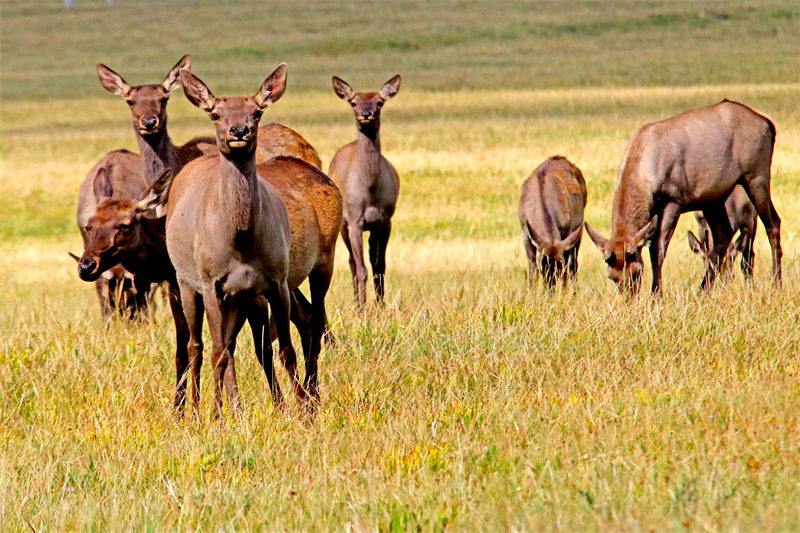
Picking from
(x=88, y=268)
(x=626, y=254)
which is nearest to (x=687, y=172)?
(x=626, y=254)

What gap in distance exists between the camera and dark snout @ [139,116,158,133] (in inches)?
393

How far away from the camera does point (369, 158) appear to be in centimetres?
1457

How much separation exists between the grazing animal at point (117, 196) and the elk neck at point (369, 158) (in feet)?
8.51

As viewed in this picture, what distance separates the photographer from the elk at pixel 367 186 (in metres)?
14.2

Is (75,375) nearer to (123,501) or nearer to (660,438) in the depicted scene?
(123,501)

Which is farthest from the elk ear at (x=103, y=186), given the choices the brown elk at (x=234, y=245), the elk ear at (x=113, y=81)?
the brown elk at (x=234, y=245)

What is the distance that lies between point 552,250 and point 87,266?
626cm

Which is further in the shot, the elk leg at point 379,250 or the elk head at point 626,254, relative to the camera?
the elk leg at point 379,250

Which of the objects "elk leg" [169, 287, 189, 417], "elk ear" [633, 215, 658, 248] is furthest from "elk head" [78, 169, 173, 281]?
"elk ear" [633, 215, 658, 248]

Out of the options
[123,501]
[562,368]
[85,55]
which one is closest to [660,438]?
[562,368]

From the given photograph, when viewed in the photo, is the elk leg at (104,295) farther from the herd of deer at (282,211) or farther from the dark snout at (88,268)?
the dark snout at (88,268)

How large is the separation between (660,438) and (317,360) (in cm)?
314

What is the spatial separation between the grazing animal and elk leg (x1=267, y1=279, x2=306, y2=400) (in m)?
3.51

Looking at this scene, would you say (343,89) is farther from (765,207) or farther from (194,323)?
(194,323)
